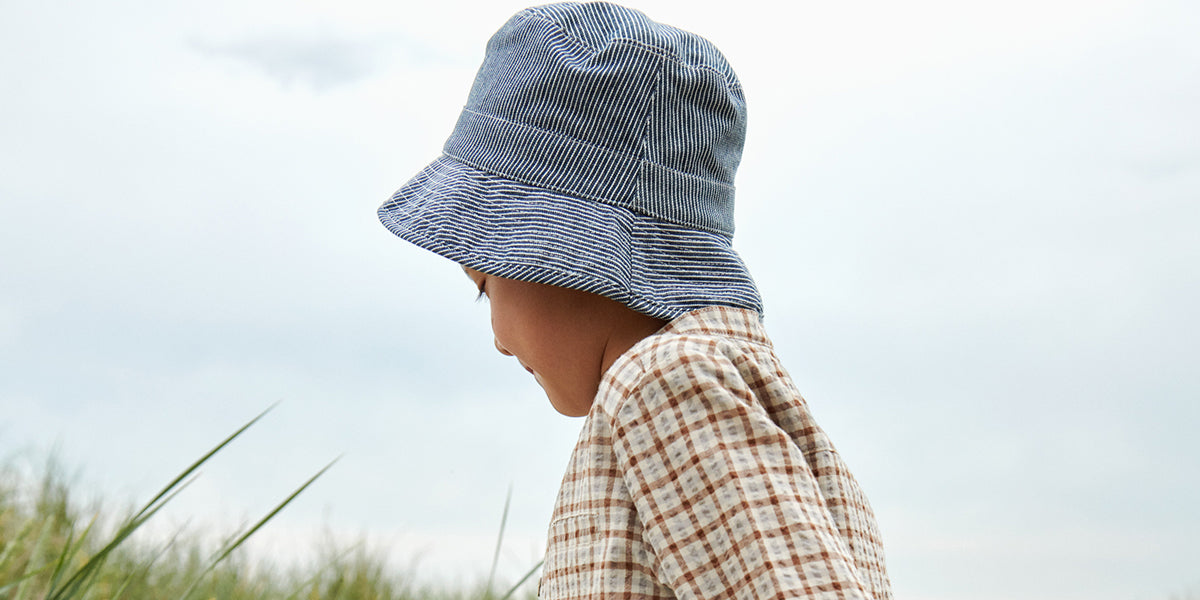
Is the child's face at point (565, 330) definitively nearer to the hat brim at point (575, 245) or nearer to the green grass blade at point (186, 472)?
the hat brim at point (575, 245)

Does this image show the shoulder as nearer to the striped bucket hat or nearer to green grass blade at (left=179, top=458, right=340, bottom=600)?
the striped bucket hat

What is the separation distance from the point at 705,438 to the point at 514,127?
0.47 m

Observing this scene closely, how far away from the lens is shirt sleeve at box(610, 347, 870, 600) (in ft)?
2.82

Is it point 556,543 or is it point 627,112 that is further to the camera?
point 627,112

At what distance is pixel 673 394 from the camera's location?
3.07 feet

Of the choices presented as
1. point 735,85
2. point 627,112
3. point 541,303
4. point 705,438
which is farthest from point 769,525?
point 735,85

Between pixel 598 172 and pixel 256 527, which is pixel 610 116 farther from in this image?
pixel 256 527

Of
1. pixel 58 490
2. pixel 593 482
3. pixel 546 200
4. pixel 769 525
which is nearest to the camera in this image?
pixel 769 525

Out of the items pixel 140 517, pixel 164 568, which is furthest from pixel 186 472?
pixel 164 568

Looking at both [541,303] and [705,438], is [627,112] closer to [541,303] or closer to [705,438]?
[541,303]

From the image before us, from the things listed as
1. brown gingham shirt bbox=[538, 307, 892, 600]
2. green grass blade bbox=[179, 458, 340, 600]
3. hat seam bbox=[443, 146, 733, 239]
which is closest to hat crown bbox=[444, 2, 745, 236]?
hat seam bbox=[443, 146, 733, 239]

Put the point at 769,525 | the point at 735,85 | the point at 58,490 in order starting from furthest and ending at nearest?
the point at 58,490 → the point at 735,85 → the point at 769,525

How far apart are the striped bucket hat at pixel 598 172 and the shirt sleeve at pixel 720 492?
0.57 feet

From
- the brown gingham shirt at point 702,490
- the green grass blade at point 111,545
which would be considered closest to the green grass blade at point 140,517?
the green grass blade at point 111,545
